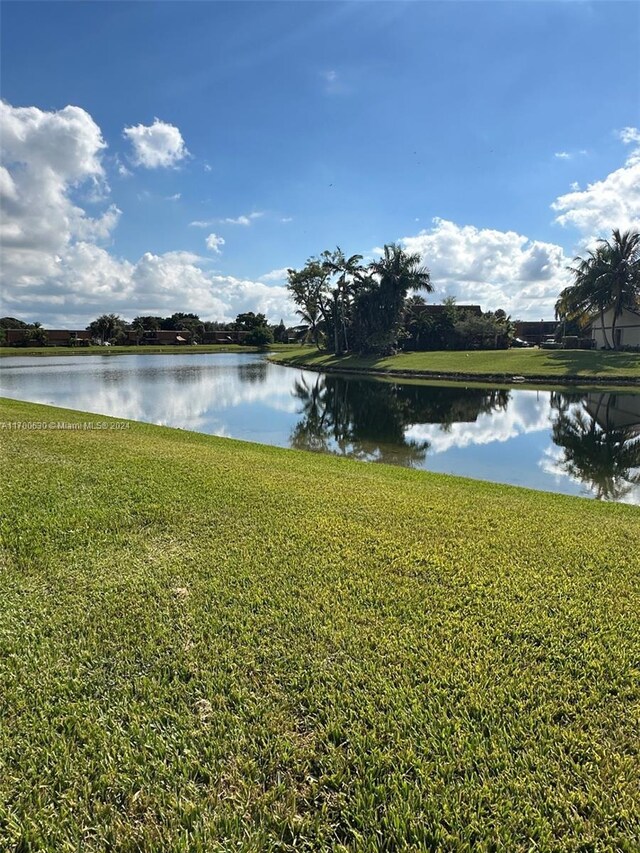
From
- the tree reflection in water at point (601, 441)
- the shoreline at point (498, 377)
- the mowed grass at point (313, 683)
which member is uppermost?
the shoreline at point (498, 377)

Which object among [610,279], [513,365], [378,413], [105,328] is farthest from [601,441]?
[105,328]

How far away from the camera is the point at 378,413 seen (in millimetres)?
19062

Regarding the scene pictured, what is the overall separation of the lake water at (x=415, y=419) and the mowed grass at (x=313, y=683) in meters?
6.64

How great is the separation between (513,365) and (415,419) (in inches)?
835

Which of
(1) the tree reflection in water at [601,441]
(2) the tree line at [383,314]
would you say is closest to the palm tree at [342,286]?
(2) the tree line at [383,314]

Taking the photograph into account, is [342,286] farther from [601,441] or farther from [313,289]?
[601,441]

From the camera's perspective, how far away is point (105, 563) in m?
3.99

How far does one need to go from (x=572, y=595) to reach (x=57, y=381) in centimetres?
3229

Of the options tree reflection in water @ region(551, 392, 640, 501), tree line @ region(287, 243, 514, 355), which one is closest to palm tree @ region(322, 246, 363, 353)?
tree line @ region(287, 243, 514, 355)

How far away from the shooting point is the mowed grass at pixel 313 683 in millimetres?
1914

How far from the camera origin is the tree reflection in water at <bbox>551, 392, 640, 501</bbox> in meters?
10.0

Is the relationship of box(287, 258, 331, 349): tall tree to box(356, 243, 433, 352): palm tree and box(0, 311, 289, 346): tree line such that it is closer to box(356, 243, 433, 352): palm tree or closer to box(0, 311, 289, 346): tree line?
box(356, 243, 433, 352): palm tree

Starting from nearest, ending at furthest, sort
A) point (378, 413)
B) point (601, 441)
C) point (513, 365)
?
point (601, 441) < point (378, 413) < point (513, 365)

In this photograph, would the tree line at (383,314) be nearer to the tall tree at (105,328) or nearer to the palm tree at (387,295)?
the palm tree at (387,295)
